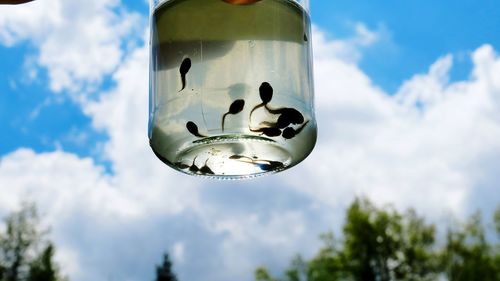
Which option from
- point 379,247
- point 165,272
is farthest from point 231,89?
point 165,272

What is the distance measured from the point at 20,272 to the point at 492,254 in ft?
51.6

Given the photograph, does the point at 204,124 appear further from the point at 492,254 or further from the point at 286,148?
the point at 492,254

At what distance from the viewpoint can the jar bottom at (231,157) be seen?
1276 mm

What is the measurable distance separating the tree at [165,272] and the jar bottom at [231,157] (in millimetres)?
32017

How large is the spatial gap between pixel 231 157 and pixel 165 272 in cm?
3230

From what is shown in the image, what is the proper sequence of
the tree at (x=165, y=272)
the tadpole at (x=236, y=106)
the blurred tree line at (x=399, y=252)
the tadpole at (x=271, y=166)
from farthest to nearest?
the tree at (x=165, y=272)
the blurred tree line at (x=399, y=252)
the tadpole at (x=271, y=166)
the tadpole at (x=236, y=106)

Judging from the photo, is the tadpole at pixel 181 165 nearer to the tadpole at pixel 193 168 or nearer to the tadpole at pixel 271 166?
the tadpole at pixel 193 168

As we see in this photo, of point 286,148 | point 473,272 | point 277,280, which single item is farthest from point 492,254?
point 286,148

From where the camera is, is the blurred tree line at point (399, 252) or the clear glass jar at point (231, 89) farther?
the blurred tree line at point (399, 252)

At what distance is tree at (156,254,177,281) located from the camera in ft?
107

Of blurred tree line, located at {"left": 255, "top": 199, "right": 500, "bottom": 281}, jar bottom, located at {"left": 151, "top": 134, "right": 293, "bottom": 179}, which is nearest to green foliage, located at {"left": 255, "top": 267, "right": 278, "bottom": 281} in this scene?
blurred tree line, located at {"left": 255, "top": 199, "right": 500, "bottom": 281}

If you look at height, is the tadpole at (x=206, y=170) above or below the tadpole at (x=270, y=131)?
below

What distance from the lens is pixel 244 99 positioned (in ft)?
4.09

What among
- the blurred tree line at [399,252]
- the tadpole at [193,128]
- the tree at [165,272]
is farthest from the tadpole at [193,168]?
the tree at [165,272]
